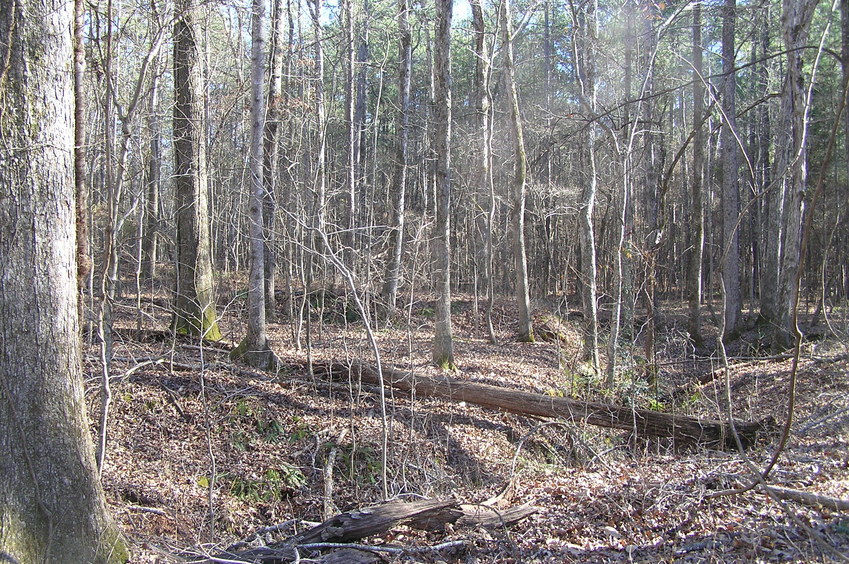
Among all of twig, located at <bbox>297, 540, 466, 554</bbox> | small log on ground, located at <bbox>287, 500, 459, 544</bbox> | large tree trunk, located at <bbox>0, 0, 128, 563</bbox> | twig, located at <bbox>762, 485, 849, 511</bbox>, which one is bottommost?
twig, located at <bbox>297, 540, 466, 554</bbox>

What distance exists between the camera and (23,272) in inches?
144

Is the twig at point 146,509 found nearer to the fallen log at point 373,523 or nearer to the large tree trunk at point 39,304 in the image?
the fallen log at point 373,523

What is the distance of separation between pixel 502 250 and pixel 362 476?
20.3 meters

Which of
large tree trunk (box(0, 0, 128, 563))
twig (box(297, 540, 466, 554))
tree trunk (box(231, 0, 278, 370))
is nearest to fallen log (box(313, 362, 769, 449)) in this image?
tree trunk (box(231, 0, 278, 370))

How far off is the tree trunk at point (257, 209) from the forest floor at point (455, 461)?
14.4 inches

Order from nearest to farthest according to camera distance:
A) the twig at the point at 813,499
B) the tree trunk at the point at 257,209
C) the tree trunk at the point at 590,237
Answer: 1. the twig at the point at 813,499
2. the tree trunk at the point at 257,209
3. the tree trunk at the point at 590,237

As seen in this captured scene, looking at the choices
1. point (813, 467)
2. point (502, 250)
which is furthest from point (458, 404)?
point (502, 250)

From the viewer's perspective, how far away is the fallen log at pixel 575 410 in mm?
7048

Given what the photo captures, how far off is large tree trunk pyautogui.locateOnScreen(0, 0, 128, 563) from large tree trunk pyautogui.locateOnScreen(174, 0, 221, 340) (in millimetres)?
6139

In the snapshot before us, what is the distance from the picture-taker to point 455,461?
25.4ft

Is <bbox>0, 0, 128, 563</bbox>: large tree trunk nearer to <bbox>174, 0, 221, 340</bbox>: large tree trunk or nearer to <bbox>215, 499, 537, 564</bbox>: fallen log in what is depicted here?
<bbox>215, 499, 537, 564</bbox>: fallen log

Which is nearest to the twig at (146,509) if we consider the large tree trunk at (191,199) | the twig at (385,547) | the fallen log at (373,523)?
the fallen log at (373,523)

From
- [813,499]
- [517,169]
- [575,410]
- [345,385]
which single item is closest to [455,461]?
[575,410]

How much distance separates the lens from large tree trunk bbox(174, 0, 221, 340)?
32.3ft
